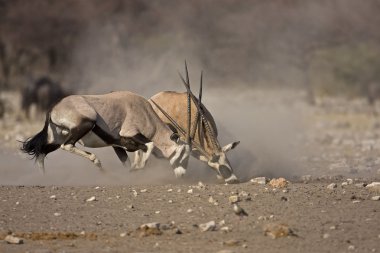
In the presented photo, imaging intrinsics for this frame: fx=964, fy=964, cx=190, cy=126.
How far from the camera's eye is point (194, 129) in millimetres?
10492

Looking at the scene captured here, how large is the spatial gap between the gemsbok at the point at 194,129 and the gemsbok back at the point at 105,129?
0.61ft

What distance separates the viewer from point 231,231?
275 inches

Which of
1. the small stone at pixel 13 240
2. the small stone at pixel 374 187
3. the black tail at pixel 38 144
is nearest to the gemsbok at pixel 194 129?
the black tail at pixel 38 144

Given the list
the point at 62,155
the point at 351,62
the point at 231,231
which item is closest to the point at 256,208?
the point at 231,231

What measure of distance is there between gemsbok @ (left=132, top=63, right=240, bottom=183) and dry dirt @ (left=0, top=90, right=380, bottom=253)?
307 mm

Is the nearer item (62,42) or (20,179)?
(20,179)

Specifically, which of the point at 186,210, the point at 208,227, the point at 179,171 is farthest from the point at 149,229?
the point at 179,171

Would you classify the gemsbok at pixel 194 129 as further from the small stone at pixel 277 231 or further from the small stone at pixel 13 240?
the small stone at pixel 13 240

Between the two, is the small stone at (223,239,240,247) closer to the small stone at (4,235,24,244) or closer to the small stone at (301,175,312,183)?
the small stone at (4,235,24,244)

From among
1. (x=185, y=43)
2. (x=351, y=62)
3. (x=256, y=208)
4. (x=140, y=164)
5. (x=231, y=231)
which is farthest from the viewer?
(x=351, y=62)

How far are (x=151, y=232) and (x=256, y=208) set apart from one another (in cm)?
121

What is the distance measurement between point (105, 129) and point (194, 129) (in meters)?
1.00

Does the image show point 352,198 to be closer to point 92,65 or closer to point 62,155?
point 62,155

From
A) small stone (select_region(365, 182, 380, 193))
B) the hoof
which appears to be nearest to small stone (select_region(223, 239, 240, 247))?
small stone (select_region(365, 182, 380, 193))
